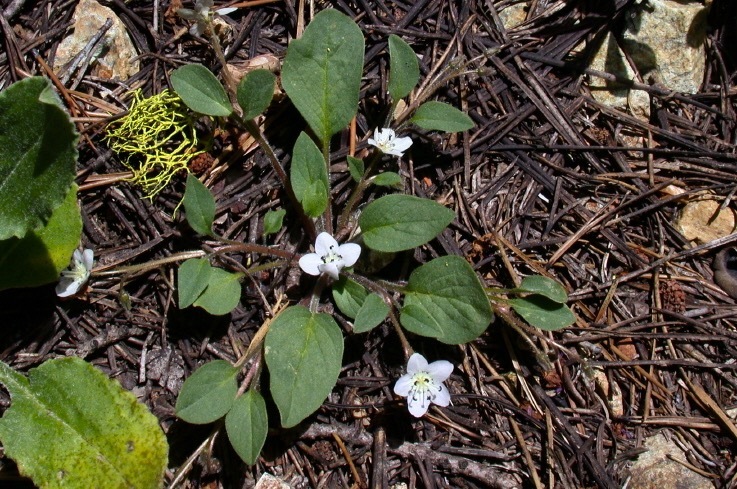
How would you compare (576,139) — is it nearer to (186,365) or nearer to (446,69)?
(446,69)

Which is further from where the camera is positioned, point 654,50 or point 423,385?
point 654,50

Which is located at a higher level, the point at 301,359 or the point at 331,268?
the point at 331,268

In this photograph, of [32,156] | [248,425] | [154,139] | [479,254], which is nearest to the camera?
[32,156]

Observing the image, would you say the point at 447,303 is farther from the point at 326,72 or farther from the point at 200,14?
the point at 200,14

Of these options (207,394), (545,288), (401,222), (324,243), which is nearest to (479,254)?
(545,288)

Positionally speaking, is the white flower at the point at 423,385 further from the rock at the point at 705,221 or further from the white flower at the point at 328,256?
the rock at the point at 705,221
